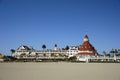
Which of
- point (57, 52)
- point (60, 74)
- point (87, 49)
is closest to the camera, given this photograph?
point (60, 74)

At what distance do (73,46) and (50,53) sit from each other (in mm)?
11112

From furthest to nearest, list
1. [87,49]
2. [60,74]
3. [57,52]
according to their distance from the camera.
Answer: [57,52], [87,49], [60,74]

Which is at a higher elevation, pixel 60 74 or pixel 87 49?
pixel 87 49

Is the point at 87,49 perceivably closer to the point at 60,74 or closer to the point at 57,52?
the point at 57,52

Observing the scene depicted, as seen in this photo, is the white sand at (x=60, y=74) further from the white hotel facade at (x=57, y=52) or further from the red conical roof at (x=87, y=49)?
the white hotel facade at (x=57, y=52)

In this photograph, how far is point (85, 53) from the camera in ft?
273

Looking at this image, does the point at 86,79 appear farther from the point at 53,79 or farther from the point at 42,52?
the point at 42,52

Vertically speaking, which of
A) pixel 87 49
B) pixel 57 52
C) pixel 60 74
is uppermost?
pixel 87 49

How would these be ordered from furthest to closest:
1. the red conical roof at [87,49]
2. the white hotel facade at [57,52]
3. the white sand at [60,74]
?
the white hotel facade at [57,52], the red conical roof at [87,49], the white sand at [60,74]

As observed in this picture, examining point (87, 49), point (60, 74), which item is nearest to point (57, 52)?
point (87, 49)

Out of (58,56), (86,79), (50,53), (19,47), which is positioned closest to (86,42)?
(58,56)

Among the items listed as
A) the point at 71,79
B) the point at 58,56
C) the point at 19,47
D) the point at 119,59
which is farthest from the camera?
the point at 19,47

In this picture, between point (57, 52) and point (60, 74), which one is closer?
point (60, 74)

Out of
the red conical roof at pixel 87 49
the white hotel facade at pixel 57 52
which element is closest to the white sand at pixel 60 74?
the red conical roof at pixel 87 49
